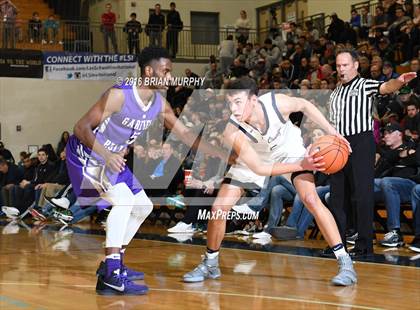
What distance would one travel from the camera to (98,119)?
558cm

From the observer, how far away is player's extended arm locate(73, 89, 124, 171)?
5508 mm

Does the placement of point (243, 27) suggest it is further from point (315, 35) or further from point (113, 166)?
point (113, 166)

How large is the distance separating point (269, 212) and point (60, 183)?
5.25 m

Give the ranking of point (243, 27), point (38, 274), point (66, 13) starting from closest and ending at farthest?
1. point (38, 274)
2. point (243, 27)
3. point (66, 13)

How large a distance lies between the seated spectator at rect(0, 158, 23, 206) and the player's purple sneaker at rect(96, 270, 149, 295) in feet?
33.4

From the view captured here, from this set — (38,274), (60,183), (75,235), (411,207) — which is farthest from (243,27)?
(38,274)

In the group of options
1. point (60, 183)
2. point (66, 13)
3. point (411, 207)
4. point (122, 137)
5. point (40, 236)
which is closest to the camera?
point (122, 137)

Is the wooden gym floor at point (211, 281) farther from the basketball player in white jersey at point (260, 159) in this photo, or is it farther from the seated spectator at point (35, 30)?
the seated spectator at point (35, 30)

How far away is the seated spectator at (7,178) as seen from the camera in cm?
1537

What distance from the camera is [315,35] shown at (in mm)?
18188

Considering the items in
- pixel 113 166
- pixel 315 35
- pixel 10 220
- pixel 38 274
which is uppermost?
pixel 315 35

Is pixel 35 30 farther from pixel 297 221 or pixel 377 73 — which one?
pixel 297 221

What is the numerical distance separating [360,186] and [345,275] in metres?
1.86

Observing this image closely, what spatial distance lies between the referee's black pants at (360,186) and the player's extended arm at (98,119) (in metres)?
2.82
